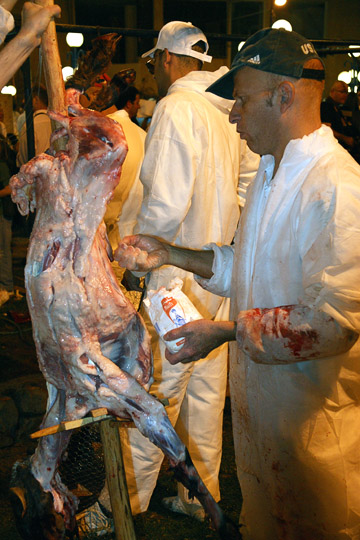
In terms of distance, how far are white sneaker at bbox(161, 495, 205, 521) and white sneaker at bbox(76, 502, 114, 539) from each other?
1.68ft

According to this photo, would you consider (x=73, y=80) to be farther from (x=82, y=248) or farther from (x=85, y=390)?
(x=85, y=390)

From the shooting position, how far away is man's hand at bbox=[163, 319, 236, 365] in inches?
86.4

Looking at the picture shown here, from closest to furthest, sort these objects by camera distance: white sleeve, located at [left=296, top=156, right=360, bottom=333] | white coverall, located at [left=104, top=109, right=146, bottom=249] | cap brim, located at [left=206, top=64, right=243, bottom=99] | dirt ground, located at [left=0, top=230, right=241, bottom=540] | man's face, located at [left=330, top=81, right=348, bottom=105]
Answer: white sleeve, located at [left=296, top=156, right=360, bottom=333] < cap brim, located at [left=206, top=64, right=243, bottom=99] < dirt ground, located at [left=0, top=230, right=241, bottom=540] < white coverall, located at [left=104, top=109, right=146, bottom=249] < man's face, located at [left=330, top=81, right=348, bottom=105]

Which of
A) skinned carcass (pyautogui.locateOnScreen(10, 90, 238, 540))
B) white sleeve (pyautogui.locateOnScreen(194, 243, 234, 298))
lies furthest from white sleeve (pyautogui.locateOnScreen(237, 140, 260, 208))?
skinned carcass (pyautogui.locateOnScreen(10, 90, 238, 540))

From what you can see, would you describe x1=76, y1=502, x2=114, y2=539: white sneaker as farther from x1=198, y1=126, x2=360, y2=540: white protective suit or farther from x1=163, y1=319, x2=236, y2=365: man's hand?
x1=163, y1=319, x2=236, y2=365: man's hand

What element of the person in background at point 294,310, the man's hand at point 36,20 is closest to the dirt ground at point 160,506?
the person in background at point 294,310

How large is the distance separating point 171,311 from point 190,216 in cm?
168

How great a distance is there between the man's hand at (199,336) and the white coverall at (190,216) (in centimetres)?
144

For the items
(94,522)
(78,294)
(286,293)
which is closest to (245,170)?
(286,293)

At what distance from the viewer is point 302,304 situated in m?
2.11

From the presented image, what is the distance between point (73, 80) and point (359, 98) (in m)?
7.05

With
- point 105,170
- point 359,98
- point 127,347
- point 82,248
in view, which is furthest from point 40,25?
point 359,98

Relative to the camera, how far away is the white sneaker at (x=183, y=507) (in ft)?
13.0

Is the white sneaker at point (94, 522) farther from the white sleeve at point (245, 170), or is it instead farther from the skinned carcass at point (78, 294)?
the white sleeve at point (245, 170)
